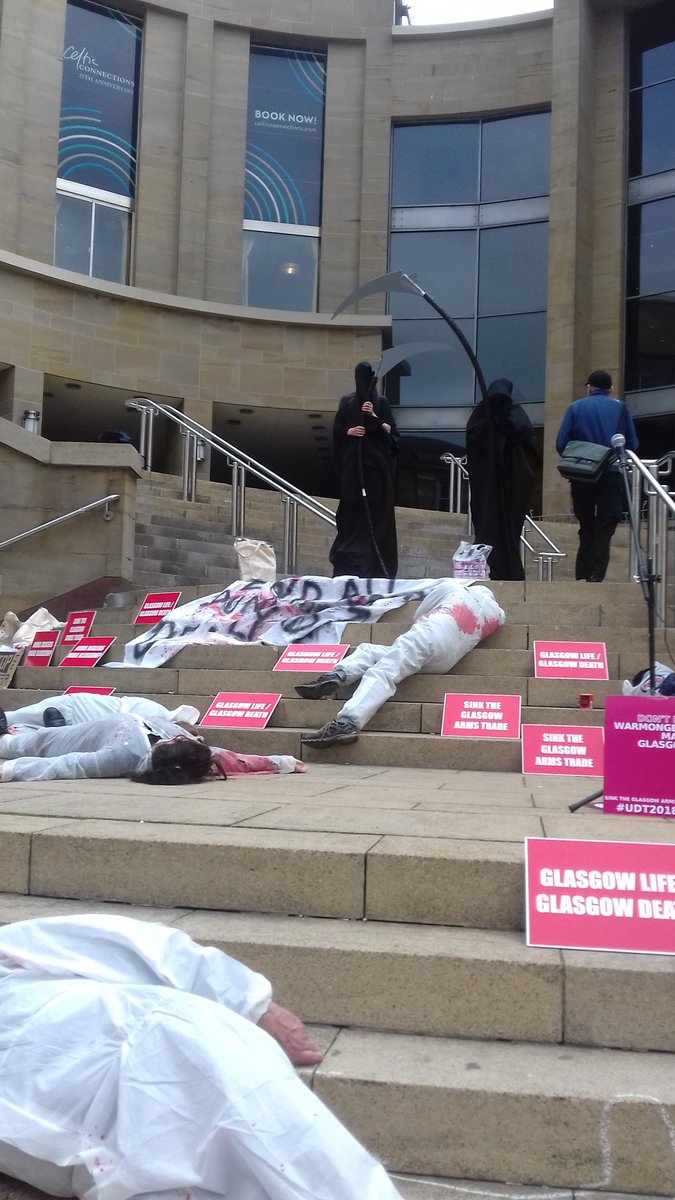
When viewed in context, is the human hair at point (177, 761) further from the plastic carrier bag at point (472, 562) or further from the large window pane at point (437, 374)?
the large window pane at point (437, 374)

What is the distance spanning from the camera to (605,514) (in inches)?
353

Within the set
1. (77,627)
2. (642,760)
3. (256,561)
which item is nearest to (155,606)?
(77,627)

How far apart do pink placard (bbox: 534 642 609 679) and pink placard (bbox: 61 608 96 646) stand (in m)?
4.20

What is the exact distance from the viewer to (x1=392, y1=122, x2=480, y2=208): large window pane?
2284cm

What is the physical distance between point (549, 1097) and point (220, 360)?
66.2 ft

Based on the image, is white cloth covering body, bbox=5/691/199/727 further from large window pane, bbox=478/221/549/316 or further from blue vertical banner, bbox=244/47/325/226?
blue vertical banner, bbox=244/47/325/226

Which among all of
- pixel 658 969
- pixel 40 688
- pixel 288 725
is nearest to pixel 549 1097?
pixel 658 969

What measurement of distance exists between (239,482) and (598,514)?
667 cm

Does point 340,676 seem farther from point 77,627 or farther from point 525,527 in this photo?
point 525,527

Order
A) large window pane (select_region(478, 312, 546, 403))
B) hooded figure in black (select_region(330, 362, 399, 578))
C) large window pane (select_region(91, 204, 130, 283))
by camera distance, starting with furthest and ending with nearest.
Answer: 1. large window pane (select_region(478, 312, 546, 403))
2. large window pane (select_region(91, 204, 130, 283))
3. hooded figure in black (select_region(330, 362, 399, 578))

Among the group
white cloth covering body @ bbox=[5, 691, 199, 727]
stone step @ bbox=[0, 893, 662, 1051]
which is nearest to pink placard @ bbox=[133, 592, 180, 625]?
white cloth covering body @ bbox=[5, 691, 199, 727]

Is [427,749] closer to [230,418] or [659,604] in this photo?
[659,604]

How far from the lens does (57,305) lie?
20172 mm

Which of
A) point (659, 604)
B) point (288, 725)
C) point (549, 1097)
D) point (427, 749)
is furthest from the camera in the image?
point (659, 604)
